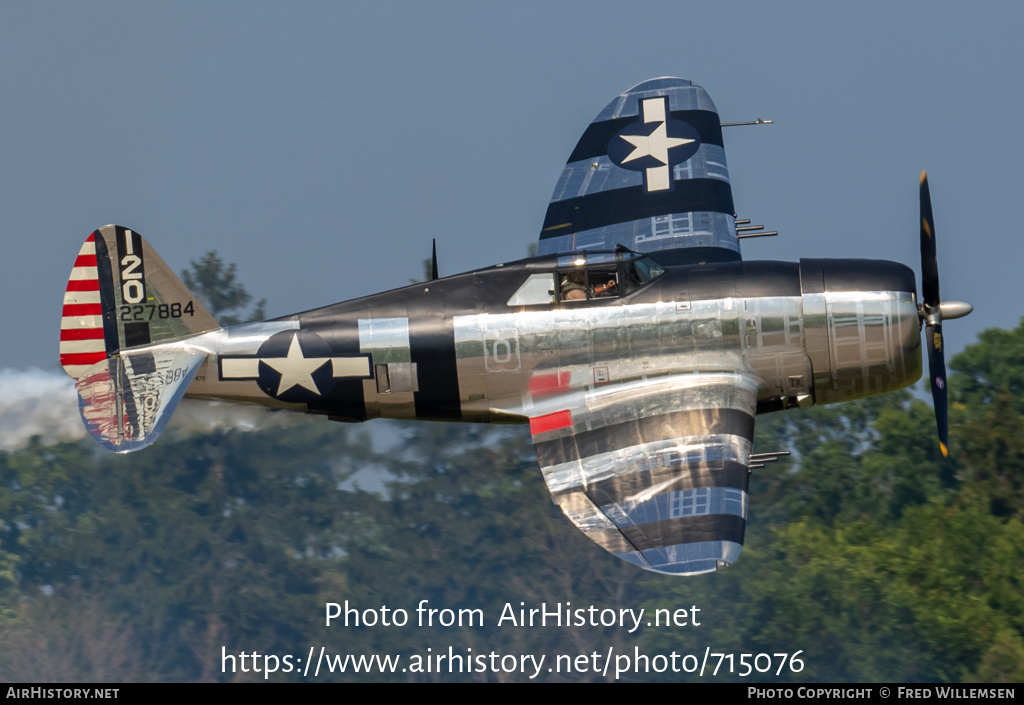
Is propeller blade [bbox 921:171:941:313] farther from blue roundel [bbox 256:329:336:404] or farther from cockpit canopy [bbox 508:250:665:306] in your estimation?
blue roundel [bbox 256:329:336:404]

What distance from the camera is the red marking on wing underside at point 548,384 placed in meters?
16.4

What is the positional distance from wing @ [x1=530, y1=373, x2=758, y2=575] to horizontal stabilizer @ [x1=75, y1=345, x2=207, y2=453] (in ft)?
14.1

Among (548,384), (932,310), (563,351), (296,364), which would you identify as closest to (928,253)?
(932,310)

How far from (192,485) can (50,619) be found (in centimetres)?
388

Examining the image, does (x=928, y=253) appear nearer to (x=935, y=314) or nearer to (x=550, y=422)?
(x=935, y=314)

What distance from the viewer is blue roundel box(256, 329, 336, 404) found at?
16703mm

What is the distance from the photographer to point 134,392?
16.3m

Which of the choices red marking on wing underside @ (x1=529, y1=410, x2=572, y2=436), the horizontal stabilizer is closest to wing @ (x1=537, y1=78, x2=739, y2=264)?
red marking on wing underside @ (x1=529, y1=410, x2=572, y2=436)

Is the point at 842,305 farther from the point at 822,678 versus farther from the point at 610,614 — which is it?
the point at 610,614

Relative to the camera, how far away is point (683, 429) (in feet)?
51.9

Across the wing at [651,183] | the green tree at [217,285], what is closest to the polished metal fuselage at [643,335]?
the wing at [651,183]

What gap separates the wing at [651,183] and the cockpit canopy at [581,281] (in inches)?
87.6

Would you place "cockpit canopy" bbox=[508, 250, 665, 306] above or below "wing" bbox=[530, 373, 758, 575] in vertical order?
above

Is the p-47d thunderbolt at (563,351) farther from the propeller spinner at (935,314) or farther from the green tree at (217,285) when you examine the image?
the green tree at (217,285)
